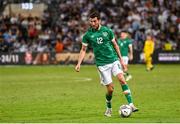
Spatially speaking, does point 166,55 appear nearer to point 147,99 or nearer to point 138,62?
point 138,62

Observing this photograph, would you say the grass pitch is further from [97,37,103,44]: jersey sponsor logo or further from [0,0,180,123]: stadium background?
[97,37,103,44]: jersey sponsor logo

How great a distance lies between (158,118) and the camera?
50.7 ft

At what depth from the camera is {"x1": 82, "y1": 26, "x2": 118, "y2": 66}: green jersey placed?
16281mm

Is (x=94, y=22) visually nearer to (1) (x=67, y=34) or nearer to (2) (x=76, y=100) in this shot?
(2) (x=76, y=100)

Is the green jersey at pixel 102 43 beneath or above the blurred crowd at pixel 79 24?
above

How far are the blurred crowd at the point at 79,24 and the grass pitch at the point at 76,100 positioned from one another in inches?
566

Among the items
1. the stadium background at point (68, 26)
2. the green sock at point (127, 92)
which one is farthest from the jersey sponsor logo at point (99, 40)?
the stadium background at point (68, 26)

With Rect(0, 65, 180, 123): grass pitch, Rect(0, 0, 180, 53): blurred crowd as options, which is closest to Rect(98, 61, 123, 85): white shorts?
Rect(0, 65, 180, 123): grass pitch

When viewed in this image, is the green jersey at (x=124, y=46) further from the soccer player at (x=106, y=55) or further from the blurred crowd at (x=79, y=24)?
the soccer player at (x=106, y=55)

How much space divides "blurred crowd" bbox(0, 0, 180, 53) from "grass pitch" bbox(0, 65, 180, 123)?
14.4m

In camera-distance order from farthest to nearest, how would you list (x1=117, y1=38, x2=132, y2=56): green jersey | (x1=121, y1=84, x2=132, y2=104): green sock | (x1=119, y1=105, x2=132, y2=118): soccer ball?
(x1=117, y1=38, x2=132, y2=56): green jersey → (x1=121, y1=84, x2=132, y2=104): green sock → (x1=119, y1=105, x2=132, y2=118): soccer ball

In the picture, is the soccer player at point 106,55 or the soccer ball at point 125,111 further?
the soccer player at point 106,55

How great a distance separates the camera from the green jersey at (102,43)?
53.4 feet

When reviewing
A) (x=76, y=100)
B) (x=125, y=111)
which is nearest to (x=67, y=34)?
(x=76, y=100)
